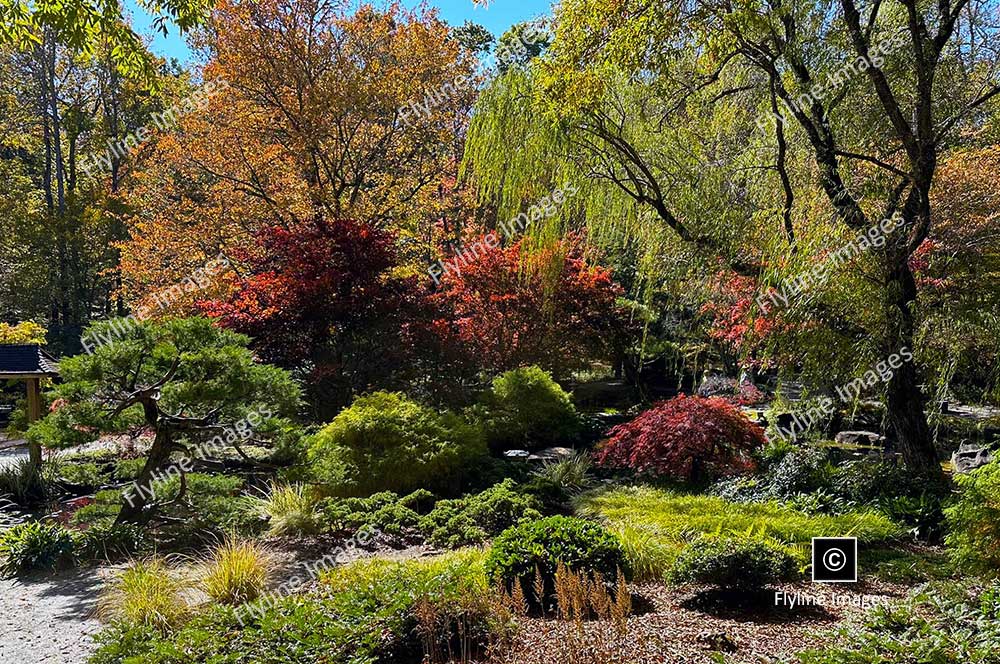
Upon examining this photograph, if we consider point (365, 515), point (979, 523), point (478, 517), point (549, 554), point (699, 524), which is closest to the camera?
point (979, 523)

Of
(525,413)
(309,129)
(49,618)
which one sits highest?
(309,129)

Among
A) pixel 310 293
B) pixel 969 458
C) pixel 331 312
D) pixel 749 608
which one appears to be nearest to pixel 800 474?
pixel 969 458

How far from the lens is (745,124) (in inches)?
344

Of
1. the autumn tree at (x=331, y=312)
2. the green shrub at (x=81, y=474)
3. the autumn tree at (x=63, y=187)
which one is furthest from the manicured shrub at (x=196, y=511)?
the autumn tree at (x=63, y=187)

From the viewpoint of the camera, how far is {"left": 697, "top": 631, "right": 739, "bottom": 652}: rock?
3.73 m

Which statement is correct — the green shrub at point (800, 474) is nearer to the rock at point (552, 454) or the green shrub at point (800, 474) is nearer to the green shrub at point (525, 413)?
the rock at point (552, 454)

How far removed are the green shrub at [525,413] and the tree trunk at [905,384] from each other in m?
5.35

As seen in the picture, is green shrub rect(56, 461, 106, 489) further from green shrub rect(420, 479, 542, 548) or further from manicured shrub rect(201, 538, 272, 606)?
green shrub rect(420, 479, 542, 548)

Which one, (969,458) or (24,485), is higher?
(969,458)

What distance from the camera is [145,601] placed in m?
4.64

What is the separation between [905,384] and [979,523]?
3.13 metres

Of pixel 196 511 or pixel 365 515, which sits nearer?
pixel 196 511

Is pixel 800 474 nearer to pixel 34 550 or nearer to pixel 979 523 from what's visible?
pixel 979 523

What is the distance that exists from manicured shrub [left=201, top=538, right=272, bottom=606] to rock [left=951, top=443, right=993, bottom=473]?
8218 millimetres
